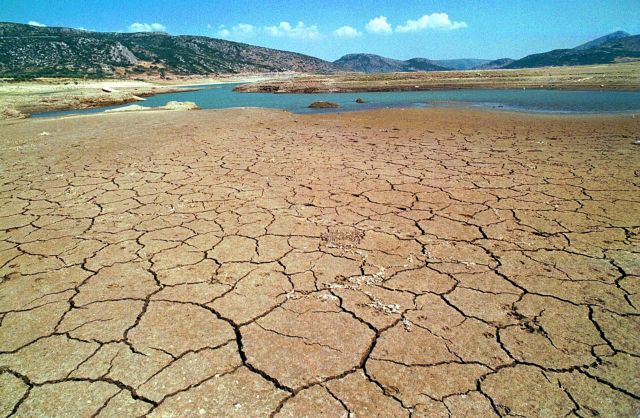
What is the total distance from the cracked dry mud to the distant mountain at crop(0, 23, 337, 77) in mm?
50766

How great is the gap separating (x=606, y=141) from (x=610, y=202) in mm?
3556

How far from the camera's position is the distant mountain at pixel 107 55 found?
4862 centimetres

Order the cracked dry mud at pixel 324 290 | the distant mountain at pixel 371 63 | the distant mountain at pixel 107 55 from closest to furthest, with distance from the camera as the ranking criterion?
the cracked dry mud at pixel 324 290
the distant mountain at pixel 107 55
the distant mountain at pixel 371 63

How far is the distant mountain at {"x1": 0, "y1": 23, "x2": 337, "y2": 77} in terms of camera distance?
48.6 metres

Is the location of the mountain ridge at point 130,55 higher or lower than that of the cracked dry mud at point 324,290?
higher

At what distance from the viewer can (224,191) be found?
394 centimetres

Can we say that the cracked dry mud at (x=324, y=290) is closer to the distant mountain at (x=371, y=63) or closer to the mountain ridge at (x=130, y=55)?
the mountain ridge at (x=130, y=55)

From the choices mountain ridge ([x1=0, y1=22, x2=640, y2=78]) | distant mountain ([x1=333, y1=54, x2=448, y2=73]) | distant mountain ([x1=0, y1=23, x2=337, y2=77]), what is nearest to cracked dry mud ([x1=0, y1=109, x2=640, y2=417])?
mountain ridge ([x1=0, y1=22, x2=640, y2=78])

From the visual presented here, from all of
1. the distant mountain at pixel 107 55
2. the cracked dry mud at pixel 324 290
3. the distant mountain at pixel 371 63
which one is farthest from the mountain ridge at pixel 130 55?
the distant mountain at pixel 371 63

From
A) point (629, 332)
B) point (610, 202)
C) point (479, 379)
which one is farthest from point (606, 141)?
point (479, 379)

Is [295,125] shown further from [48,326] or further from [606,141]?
[48,326]

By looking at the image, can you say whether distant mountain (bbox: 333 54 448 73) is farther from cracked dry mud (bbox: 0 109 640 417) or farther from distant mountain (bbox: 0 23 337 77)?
cracked dry mud (bbox: 0 109 640 417)

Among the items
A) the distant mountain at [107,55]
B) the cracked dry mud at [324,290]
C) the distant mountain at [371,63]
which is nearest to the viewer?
the cracked dry mud at [324,290]

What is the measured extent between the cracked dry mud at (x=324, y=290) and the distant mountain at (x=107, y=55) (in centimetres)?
5077
